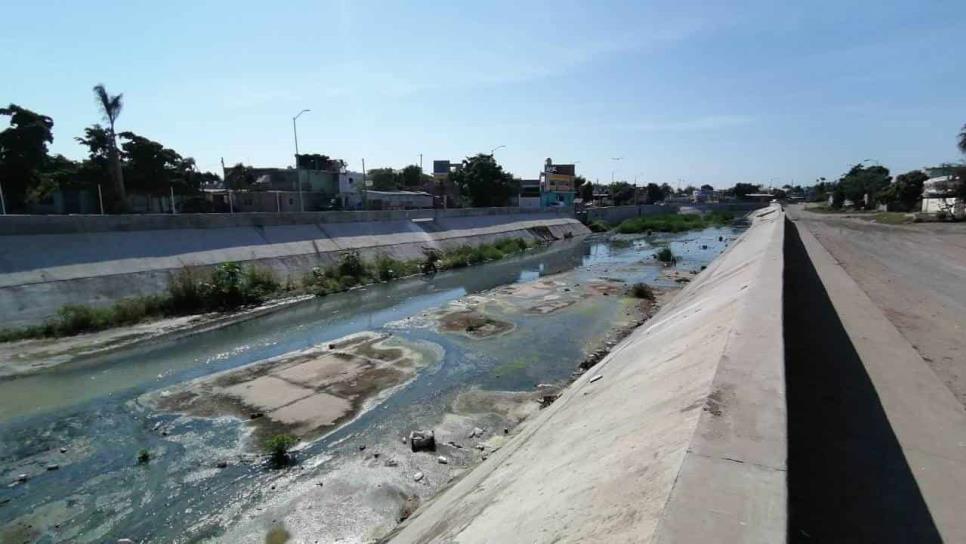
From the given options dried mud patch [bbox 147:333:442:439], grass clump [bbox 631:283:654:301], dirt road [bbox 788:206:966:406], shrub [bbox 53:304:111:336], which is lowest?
dried mud patch [bbox 147:333:442:439]

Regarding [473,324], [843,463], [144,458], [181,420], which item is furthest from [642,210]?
[843,463]

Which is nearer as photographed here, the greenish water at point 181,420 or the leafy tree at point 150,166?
the greenish water at point 181,420

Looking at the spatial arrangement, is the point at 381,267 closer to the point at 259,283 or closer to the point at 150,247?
the point at 259,283

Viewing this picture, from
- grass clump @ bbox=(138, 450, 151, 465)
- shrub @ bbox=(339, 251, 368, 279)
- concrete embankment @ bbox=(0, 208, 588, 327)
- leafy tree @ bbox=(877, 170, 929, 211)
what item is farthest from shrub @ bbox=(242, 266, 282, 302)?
leafy tree @ bbox=(877, 170, 929, 211)

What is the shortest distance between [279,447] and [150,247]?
18661 millimetres

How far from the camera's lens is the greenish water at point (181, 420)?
23.9ft

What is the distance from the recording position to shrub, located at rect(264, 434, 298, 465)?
27.8 feet

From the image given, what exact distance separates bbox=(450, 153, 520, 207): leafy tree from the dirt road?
39023mm

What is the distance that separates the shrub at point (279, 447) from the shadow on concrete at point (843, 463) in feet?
25.2

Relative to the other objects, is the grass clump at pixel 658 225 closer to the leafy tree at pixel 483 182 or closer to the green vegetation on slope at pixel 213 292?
the leafy tree at pixel 483 182

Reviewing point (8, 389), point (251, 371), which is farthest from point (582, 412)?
point (8, 389)

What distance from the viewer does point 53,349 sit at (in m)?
14.9

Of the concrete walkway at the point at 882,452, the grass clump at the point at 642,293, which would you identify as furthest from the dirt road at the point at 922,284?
the grass clump at the point at 642,293

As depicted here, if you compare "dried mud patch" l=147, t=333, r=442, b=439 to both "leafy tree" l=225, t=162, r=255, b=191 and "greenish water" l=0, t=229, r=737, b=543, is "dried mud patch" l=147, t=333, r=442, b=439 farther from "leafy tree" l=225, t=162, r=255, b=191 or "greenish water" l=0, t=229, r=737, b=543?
"leafy tree" l=225, t=162, r=255, b=191
